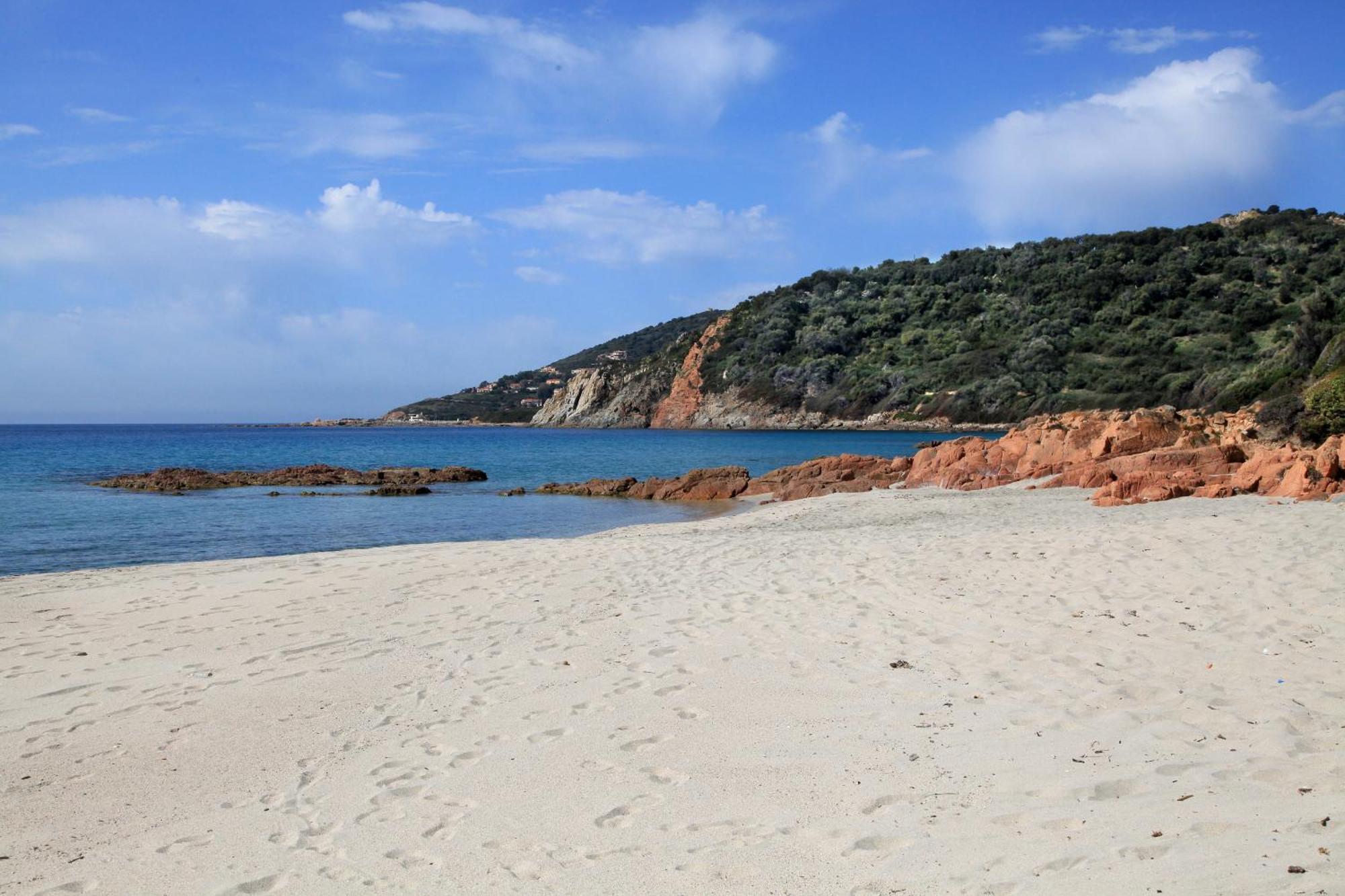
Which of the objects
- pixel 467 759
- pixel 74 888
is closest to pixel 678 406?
pixel 467 759

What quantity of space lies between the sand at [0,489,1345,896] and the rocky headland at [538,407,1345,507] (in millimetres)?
4994

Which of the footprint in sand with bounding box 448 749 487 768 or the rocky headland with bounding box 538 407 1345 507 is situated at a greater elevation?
the rocky headland with bounding box 538 407 1345 507

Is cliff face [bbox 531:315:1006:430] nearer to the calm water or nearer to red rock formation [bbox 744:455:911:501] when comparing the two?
the calm water

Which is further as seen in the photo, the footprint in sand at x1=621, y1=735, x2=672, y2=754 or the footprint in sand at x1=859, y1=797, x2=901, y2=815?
the footprint in sand at x1=621, y1=735, x2=672, y2=754

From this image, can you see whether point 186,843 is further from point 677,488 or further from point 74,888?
point 677,488

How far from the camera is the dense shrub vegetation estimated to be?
66188 mm

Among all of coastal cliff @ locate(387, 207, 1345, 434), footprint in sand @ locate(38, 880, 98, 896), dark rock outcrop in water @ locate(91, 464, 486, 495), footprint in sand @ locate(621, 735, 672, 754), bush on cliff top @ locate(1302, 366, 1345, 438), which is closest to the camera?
footprint in sand @ locate(38, 880, 98, 896)

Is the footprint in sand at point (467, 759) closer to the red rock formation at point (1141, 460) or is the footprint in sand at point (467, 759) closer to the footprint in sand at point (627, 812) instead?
the footprint in sand at point (627, 812)

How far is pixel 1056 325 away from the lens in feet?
262

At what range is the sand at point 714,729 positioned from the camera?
3.80 m

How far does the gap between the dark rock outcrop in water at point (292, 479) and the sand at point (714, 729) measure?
23154mm

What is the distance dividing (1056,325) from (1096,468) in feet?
216

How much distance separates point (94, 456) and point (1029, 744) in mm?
62764

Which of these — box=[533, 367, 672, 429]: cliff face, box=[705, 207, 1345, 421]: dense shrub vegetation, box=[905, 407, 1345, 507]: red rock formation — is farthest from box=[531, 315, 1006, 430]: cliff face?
box=[905, 407, 1345, 507]: red rock formation
